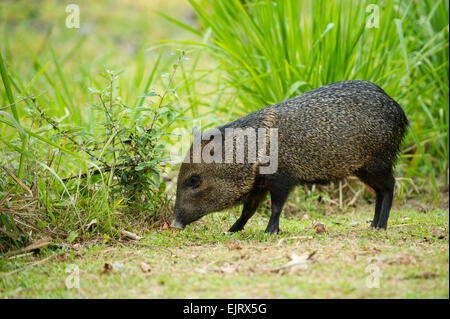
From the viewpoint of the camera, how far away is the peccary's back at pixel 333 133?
3.80 meters

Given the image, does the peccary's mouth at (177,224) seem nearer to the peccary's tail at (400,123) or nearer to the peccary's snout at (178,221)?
the peccary's snout at (178,221)

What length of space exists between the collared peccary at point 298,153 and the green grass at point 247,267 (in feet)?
0.94

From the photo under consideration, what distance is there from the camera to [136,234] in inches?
146

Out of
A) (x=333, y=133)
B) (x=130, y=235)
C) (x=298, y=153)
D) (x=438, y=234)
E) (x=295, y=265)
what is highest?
(x=333, y=133)

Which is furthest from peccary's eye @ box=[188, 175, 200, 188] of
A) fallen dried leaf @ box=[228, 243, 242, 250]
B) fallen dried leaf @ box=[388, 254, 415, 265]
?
fallen dried leaf @ box=[388, 254, 415, 265]

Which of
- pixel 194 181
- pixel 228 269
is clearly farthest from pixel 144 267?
pixel 194 181

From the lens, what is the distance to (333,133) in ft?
12.5

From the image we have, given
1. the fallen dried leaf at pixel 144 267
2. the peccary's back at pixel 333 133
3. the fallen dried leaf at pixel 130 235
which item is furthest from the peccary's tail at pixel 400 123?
the fallen dried leaf at pixel 144 267

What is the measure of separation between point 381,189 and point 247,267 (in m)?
1.79

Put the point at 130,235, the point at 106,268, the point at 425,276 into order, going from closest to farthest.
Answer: the point at 425,276
the point at 106,268
the point at 130,235

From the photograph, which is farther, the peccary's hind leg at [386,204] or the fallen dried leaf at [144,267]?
the peccary's hind leg at [386,204]

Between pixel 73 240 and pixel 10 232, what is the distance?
1.32 feet

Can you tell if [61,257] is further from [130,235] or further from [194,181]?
[194,181]
